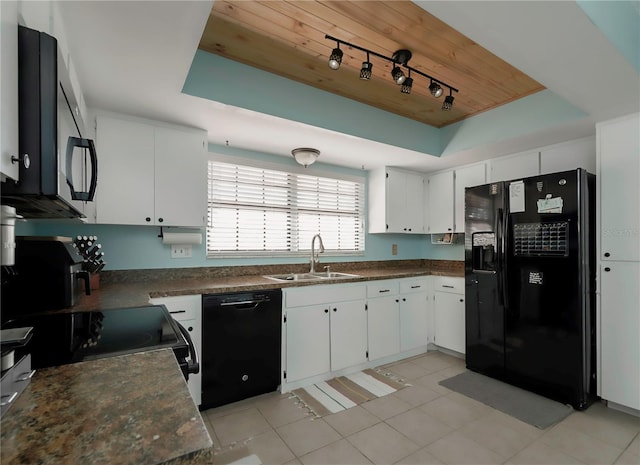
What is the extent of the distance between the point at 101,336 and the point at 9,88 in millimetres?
809

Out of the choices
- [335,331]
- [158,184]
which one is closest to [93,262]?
[158,184]

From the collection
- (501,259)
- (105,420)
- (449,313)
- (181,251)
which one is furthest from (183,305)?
(449,313)

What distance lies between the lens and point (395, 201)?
12.4ft

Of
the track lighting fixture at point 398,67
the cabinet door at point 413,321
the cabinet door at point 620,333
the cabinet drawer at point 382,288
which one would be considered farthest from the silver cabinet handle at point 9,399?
the cabinet door at point 620,333

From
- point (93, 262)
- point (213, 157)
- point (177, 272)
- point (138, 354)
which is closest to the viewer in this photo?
point (138, 354)

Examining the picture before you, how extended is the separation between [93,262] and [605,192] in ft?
11.9

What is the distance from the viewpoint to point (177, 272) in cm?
273

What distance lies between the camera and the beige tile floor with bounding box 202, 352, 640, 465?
6.04 ft

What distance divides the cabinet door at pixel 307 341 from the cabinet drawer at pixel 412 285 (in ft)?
3.22

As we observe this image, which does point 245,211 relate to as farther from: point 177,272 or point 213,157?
point 177,272

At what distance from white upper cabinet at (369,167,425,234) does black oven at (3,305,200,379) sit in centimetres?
273

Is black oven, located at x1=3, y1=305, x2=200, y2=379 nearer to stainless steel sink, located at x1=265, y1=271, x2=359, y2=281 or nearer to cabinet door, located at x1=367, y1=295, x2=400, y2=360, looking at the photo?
stainless steel sink, located at x1=265, y1=271, x2=359, y2=281

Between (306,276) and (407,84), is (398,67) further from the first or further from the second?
(306,276)

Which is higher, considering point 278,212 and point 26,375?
point 278,212
